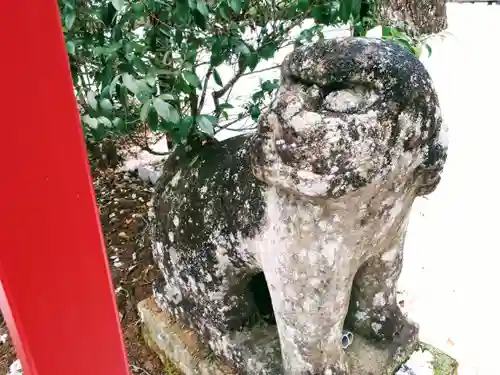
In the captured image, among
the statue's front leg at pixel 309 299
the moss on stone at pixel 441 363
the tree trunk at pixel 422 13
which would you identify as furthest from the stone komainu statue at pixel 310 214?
the tree trunk at pixel 422 13

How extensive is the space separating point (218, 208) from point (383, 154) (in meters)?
0.37

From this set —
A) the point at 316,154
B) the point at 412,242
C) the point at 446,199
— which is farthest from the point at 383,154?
the point at 446,199

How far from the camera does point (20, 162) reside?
50 centimetres

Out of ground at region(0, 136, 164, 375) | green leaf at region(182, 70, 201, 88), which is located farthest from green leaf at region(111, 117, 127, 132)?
ground at region(0, 136, 164, 375)

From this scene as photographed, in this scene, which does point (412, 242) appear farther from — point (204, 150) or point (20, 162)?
point (20, 162)

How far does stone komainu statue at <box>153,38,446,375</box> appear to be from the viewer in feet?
2.29

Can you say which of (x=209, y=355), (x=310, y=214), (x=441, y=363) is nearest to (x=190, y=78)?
(x=310, y=214)

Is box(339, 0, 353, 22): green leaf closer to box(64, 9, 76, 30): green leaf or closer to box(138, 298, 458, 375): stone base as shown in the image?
box(64, 9, 76, 30): green leaf

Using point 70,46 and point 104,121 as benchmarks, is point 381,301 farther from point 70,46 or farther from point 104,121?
point 70,46

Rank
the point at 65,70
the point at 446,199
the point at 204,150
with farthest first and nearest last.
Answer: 1. the point at 446,199
2. the point at 204,150
3. the point at 65,70

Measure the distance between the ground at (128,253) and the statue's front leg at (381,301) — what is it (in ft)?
1.70

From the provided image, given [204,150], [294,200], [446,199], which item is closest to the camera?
[294,200]

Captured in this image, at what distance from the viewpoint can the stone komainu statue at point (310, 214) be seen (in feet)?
2.29

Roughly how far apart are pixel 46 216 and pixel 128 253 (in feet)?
4.03
